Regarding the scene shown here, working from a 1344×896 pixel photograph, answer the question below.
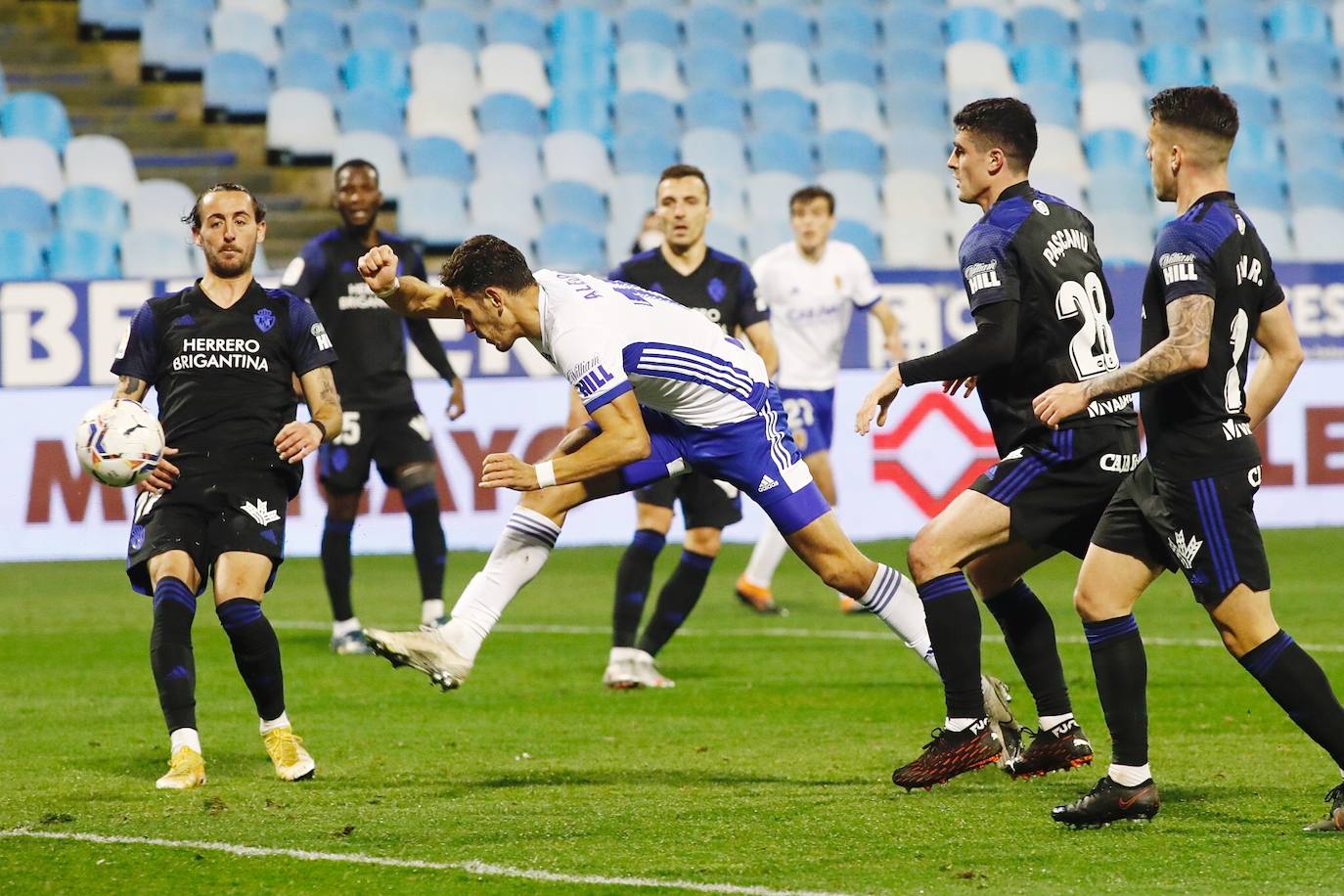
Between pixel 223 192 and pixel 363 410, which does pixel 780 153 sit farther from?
pixel 223 192

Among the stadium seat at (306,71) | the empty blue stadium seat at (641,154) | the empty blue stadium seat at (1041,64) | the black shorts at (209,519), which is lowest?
the black shorts at (209,519)

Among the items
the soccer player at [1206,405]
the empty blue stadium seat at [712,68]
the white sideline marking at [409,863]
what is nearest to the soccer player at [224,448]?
the white sideline marking at [409,863]

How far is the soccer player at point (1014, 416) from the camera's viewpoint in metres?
5.79

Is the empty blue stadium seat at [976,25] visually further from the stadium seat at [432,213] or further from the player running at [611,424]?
the player running at [611,424]

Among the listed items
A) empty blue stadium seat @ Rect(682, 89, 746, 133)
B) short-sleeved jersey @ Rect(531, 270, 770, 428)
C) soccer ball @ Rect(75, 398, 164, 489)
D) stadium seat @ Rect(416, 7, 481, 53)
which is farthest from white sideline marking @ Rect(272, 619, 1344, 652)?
stadium seat @ Rect(416, 7, 481, 53)

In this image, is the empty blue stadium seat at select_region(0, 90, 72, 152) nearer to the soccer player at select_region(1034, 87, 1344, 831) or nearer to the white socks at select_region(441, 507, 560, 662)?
the white socks at select_region(441, 507, 560, 662)

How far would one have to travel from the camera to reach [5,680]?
882 centimetres

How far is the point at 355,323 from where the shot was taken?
9.94 metres

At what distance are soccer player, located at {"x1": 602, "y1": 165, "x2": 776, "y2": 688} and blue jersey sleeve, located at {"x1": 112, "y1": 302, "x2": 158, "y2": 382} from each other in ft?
8.84

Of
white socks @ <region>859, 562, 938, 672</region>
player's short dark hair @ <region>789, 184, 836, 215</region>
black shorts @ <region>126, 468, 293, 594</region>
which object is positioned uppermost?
player's short dark hair @ <region>789, 184, 836, 215</region>

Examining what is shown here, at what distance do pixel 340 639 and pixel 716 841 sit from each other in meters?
4.88

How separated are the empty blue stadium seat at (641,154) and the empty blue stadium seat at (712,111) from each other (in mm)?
833

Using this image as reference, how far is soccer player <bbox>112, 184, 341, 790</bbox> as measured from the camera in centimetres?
632

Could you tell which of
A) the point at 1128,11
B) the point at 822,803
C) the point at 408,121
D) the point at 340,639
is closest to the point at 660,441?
the point at 822,803
